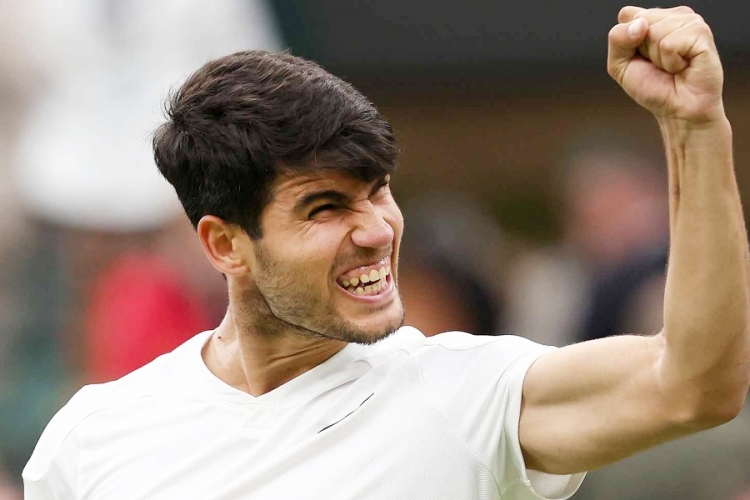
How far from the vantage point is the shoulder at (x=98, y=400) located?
272 cm

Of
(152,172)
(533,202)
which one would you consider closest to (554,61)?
(533,202)

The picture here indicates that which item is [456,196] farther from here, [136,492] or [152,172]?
[136,492]

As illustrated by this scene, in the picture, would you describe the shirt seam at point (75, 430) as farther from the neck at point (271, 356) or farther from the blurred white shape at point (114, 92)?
the blurred white shape at point (114, 92)

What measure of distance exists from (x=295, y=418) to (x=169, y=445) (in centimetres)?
29

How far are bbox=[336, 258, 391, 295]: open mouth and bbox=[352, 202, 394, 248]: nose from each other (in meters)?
0.05

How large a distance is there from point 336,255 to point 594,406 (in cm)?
61

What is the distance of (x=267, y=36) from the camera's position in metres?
5.65

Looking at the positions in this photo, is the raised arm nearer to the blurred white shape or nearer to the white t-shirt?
the white t-shirt

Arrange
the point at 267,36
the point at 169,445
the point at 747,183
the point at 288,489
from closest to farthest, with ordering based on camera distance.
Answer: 1. the point at 288,489
2. the point at 169,445
3. the point at 267,36
4. the point at 747,183

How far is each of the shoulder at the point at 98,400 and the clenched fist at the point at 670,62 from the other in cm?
127

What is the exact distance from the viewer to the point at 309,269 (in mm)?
2500

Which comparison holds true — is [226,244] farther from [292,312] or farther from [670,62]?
[670,62]

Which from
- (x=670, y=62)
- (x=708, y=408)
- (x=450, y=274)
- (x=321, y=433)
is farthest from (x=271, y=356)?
(x=450, y=274)

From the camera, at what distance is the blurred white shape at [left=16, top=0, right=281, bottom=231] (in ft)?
18.8
